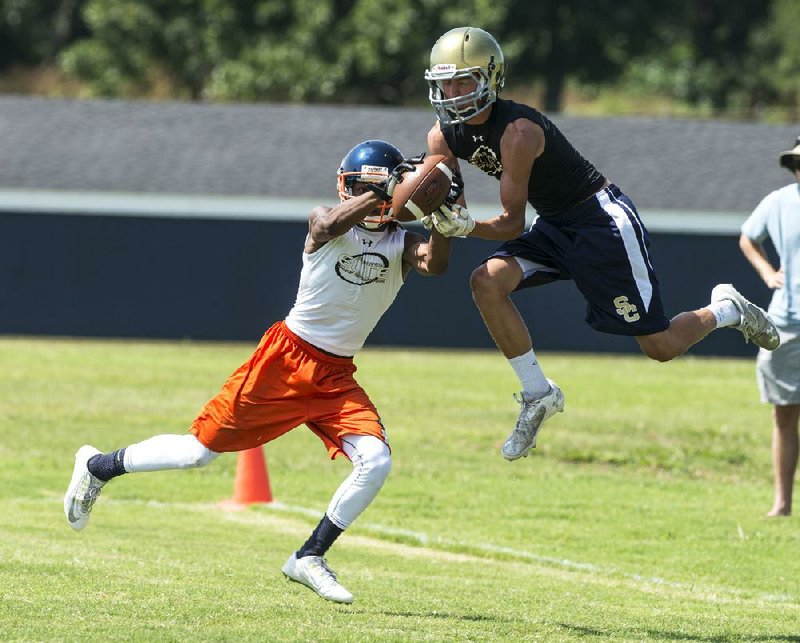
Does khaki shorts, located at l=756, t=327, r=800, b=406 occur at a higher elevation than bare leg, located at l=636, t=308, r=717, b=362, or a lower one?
lower

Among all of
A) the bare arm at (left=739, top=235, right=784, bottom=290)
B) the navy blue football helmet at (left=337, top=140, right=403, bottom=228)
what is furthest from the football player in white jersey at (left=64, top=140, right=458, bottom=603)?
the bare arm at (left=739, top=235, right=784, bottom=290)

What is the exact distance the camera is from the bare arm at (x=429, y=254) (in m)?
7.55

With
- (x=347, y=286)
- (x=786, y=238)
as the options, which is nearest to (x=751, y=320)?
(x=786, y=238)

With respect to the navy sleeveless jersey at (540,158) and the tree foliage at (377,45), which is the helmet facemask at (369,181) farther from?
the tree foliage at (377,45)

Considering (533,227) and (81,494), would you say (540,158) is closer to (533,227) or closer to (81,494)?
(533,227)

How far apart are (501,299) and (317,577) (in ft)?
5.71

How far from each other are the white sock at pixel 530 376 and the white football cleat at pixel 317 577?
144cm

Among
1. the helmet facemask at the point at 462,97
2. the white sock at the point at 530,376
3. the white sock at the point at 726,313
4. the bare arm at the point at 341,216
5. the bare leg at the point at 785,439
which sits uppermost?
the helmet facemask at the point at 462,97

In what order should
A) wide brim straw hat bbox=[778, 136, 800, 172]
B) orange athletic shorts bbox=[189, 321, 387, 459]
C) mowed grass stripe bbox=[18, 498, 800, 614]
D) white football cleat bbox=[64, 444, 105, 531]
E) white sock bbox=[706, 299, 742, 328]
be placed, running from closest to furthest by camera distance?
orange athletic shorts bbox=[189, 321, 387, 459] < white football cleat bbox=[64, 444, 105, 531] < white sock bbox=[706, 299, 742, 328] < mowed grass stripe bbox=[18, 498, 800, 614] < wide brim straw hat bbox=[778, 136, 800, 172]

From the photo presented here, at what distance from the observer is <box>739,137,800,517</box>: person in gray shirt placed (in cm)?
1084

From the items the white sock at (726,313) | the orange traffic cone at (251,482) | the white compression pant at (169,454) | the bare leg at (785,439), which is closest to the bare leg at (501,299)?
the white sock at (726,313)

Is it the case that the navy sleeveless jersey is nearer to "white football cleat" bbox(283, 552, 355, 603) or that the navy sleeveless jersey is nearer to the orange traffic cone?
"white football cleat" bbox(283, 552, 355, 603)

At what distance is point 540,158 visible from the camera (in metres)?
7.79

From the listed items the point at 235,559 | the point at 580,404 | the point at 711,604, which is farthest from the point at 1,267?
the point at 711,604
